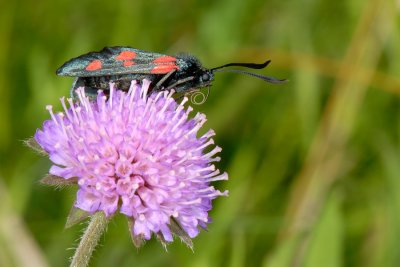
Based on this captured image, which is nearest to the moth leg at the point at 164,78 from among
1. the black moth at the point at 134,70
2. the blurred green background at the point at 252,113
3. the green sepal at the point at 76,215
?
the black moth at the point at 134,70

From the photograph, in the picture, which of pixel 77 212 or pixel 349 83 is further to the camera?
pixel 349 83

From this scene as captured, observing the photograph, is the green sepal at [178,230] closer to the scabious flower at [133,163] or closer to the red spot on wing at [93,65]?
the scabious flower at [133,163]

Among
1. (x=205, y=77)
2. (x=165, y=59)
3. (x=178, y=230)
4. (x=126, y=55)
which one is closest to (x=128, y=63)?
(x=126, y=55)

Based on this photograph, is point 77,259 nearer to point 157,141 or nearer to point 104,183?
point 104,183

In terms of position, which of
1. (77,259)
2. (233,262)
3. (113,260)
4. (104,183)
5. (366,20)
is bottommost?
(113,260)

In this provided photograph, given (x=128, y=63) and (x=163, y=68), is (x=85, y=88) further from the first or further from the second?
(x=163, y=68)

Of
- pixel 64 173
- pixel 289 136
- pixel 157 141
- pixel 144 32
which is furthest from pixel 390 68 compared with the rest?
pixel 64 173
